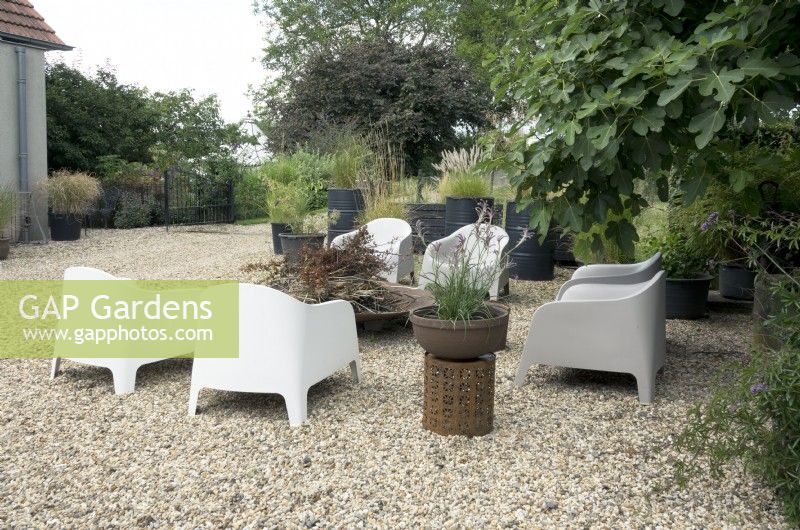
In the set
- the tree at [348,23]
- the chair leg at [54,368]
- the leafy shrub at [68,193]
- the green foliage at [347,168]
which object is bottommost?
the chair leg at [54,368]

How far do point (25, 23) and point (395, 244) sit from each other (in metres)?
7.51

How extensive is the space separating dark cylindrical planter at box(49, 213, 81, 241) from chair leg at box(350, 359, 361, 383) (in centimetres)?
859

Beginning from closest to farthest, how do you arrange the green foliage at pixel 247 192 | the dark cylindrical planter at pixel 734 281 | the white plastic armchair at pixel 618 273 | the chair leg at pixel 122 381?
the chair leg at pixel 122 381
the white plastic armchair at pixel 618 273
the dark cylindrical planter at pixel 734 281
the green foliage at pixel 247 192

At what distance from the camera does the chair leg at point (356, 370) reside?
3656 mm

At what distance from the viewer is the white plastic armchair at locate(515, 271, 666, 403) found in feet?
10.9

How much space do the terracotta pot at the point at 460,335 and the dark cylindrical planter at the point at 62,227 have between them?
30.7 feet

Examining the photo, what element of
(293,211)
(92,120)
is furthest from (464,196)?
(92,120)

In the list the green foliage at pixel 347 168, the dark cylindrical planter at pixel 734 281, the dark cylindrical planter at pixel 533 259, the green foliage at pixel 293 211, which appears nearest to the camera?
the dark cylindrical planter at pixel 734 281

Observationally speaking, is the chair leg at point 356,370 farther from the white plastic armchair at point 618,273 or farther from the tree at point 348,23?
the tree at point 348,23

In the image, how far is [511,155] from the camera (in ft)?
10.3

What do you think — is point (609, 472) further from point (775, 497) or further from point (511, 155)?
point (511, 155)

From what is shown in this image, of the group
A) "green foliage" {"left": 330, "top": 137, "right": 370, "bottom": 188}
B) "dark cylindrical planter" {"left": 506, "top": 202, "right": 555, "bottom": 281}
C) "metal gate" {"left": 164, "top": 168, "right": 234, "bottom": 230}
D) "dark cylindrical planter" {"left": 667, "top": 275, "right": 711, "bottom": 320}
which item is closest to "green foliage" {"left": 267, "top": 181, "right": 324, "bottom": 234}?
"green foliage" {"left": 330, "top": 137, "right": 370, "bottom": 188}

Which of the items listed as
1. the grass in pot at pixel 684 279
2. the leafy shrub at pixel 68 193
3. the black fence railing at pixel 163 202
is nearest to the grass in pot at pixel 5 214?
the leafy shrub at pixel 68 193

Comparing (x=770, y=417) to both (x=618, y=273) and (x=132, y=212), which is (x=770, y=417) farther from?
(x=132, y=212)
